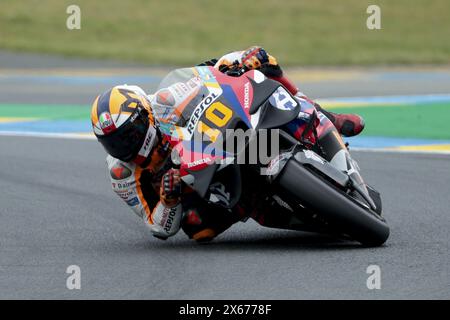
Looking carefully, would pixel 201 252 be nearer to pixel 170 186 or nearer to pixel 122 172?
pixel 170 186

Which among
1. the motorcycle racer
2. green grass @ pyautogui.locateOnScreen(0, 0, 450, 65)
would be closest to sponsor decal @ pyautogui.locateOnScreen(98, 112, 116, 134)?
the motorcycle racer

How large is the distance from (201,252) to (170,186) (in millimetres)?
490

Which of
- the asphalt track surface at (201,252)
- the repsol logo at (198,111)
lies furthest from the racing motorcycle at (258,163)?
the asphalt track surface at (201,252)

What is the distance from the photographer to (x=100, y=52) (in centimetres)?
2341

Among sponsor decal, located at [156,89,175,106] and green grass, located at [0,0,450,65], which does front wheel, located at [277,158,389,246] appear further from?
green grass, located at [0,0,450,65]

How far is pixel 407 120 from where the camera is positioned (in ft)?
45.5

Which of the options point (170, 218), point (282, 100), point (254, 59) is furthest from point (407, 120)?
point (282, 100)

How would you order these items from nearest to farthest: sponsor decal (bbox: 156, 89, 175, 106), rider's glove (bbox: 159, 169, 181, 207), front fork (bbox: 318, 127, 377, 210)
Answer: rider's glove (bbox: 159, 169, 181, 207), sponsor decal (bbox: 156, 89, 175, 106), front fork (bbox: 318, 127, 377, 210)

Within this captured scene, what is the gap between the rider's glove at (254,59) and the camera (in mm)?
7297

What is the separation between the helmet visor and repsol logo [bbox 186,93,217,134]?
32 centimetres

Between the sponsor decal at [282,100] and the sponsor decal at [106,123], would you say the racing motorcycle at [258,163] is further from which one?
the sponsor decal at [106,123]

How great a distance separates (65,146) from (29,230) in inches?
165

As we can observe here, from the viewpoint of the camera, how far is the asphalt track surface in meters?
5.94
